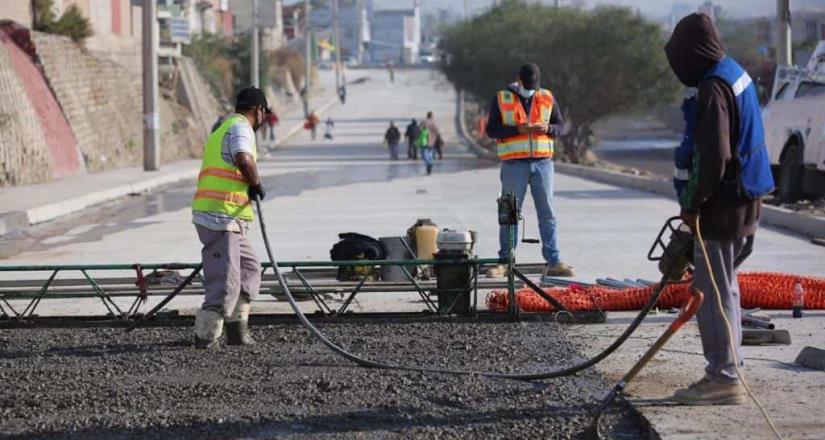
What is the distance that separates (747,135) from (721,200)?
343 millimetres

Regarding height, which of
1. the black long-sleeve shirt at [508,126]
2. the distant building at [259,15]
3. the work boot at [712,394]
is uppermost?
the distant building at [259,15]

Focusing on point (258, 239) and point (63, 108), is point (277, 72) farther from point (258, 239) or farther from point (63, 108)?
point (258, 239)

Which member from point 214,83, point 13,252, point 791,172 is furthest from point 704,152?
point 214,83

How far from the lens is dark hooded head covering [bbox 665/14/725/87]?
7176 millimetres

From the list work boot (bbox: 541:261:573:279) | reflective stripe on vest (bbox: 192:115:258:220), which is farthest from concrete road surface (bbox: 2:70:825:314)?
reflective stripe on vest (bbox: 192:115:258:220)

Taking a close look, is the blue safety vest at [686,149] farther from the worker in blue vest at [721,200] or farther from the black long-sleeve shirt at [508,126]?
the black long-sleeve shirt at [508,126]

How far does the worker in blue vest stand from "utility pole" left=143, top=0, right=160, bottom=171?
1263 inches

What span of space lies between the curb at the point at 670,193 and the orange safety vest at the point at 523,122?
5.82 metres

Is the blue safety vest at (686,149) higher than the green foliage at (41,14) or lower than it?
lower

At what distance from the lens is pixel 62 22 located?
42688mm

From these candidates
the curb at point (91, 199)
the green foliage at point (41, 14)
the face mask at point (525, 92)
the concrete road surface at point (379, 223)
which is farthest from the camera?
the green foliage at point (41, 14)

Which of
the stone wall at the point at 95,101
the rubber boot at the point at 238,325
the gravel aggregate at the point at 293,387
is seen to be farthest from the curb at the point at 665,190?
the stone wall at the point at 95,101

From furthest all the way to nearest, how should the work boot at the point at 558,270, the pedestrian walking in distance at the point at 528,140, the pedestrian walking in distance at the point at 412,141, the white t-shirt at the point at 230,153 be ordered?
the pedestrian walking in distance at the point at 412,141 < the pedestrian walking in distance at the point at 528,140 < the work boot at the point at 558,270 < the white t-shirt at the point at 230,153

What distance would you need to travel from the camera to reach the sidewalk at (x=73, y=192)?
23.1 metres
